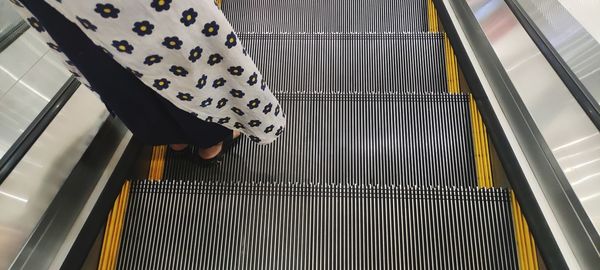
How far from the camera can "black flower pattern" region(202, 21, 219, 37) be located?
4.59ft

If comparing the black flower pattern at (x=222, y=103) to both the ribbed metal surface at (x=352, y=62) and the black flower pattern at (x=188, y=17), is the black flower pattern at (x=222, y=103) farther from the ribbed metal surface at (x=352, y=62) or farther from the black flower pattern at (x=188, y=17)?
the ribbed metal surface at (x=352, y=62)

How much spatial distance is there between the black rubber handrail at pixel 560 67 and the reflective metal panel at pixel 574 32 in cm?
3

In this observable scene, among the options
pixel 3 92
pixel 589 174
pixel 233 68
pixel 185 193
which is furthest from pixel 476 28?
pixel 3 92

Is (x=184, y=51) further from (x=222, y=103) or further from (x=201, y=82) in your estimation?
(x=222, y=103)

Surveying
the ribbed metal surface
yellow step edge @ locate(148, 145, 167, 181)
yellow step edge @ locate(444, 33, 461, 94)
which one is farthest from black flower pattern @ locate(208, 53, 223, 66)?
yellow step edge @ locate(444, 33, 461, 94)

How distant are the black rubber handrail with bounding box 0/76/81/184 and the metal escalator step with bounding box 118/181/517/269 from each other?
55 centimetres

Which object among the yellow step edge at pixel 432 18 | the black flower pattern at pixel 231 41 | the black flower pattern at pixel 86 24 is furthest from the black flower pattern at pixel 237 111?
the yellow step edge at pixel 432 18

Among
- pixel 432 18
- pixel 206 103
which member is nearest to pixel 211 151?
pixel 206 103

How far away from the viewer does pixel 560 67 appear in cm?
180

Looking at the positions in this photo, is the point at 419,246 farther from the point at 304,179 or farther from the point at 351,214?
the point at 304,179

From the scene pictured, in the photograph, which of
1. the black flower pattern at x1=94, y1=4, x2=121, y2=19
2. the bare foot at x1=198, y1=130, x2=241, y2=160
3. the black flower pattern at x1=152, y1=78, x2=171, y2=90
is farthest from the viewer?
the bare foot at x1=198, y1=130, x2=241, y2=160

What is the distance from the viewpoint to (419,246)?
6.11ft

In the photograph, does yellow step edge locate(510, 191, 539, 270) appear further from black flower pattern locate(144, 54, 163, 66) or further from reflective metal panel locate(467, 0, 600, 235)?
black flower pattern locate(144, 54, 163, 66)

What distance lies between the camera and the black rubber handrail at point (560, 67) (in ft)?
5.08
